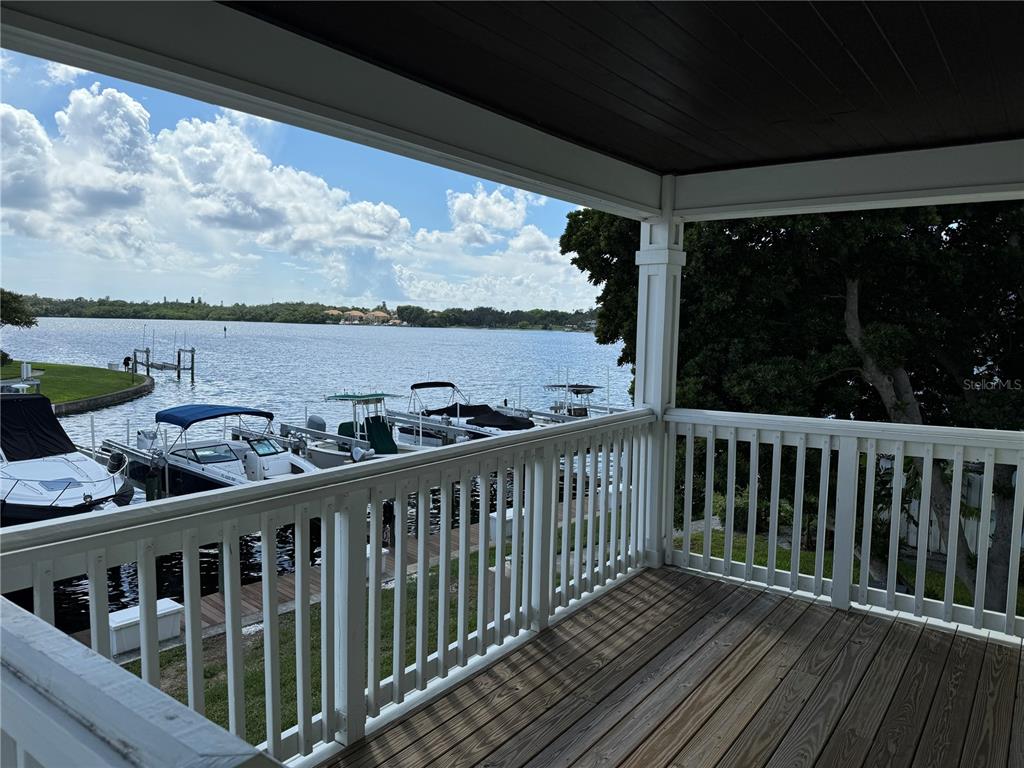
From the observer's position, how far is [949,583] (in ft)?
11.3

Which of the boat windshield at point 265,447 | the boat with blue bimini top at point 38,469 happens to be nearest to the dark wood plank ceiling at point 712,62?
the boat with blue bimini top at point 38,469

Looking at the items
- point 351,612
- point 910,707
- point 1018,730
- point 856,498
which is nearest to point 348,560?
point 351,612

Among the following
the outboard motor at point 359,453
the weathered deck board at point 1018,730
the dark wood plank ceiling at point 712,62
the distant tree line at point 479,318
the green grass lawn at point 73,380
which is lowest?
the weathered deck board at point 1018,730

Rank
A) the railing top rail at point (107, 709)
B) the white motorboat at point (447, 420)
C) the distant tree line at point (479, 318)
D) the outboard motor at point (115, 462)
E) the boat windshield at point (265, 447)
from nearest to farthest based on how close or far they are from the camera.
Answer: the railing top rail at point (107, 709) < the outboard motor at point (115, 462) < the boat windshield at point (265, 447) < the distant tree line at point (479, 318) < the white motorboat at point (447, 420)

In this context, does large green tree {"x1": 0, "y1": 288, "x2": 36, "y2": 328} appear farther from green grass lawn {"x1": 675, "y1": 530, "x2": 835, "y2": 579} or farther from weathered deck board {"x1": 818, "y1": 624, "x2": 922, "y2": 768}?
green grass lawn {"x1": 675, "y1": 530, "x2": 835, "y2": 579}

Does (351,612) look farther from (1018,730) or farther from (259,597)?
(259,597)

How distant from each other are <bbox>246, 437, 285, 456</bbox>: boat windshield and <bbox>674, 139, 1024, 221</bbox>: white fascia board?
2.57 meters

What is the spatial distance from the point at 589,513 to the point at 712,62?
7.40 ft

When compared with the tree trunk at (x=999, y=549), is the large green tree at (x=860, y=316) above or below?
above

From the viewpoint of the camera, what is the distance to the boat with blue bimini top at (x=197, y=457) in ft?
9.04

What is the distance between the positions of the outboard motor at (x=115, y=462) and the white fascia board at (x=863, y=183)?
310 centimetres

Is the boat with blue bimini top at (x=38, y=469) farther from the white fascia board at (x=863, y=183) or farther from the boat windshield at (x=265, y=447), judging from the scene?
the white fascia board at (x=863, y=183)

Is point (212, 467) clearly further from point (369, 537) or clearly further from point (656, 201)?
point (656, 201)

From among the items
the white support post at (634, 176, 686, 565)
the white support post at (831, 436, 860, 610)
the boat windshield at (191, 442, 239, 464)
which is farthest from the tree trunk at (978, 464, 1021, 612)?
the boat windshield at (191, 442, 239, 464)
